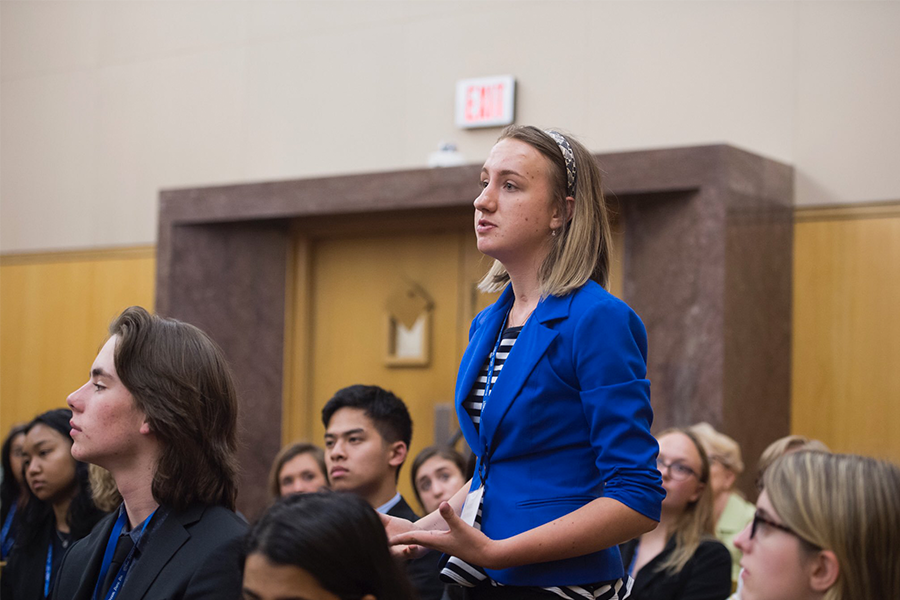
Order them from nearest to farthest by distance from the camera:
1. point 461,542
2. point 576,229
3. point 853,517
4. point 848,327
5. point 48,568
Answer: point 853,517 → point 461,542 → point 576,229 → point 48,568 → point 848,327

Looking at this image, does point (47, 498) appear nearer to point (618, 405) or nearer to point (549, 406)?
point (549, 406)

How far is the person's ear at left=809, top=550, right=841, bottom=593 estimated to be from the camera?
1593mm

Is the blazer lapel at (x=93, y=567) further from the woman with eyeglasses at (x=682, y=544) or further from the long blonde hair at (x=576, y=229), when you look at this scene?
the woman with eyeglasses at (x=682, y=544)

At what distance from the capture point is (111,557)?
220 cm

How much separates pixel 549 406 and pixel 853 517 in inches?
20.2

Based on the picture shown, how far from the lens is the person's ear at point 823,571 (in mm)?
1593

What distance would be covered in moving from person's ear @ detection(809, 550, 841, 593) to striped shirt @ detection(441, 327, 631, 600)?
377mm

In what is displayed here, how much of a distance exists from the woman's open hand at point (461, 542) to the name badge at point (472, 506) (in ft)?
0.50

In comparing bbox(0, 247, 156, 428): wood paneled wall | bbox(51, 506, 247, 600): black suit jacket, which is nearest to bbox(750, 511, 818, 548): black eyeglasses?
bbox(51, 506, 247, 600): black suit jacket

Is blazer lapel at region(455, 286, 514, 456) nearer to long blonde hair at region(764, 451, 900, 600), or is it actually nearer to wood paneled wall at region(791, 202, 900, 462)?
long blonde hair at region(764, 451, 900, 600)

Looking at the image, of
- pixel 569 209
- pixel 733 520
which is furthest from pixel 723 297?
pixel 569 209

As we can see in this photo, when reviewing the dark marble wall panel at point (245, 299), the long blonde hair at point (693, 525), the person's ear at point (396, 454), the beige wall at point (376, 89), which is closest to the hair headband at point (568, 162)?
the person's ear at point (396, 454)

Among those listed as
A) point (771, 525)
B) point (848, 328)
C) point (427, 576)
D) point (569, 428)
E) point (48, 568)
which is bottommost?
point (48, 568)

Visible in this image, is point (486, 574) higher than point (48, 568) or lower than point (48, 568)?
higher
